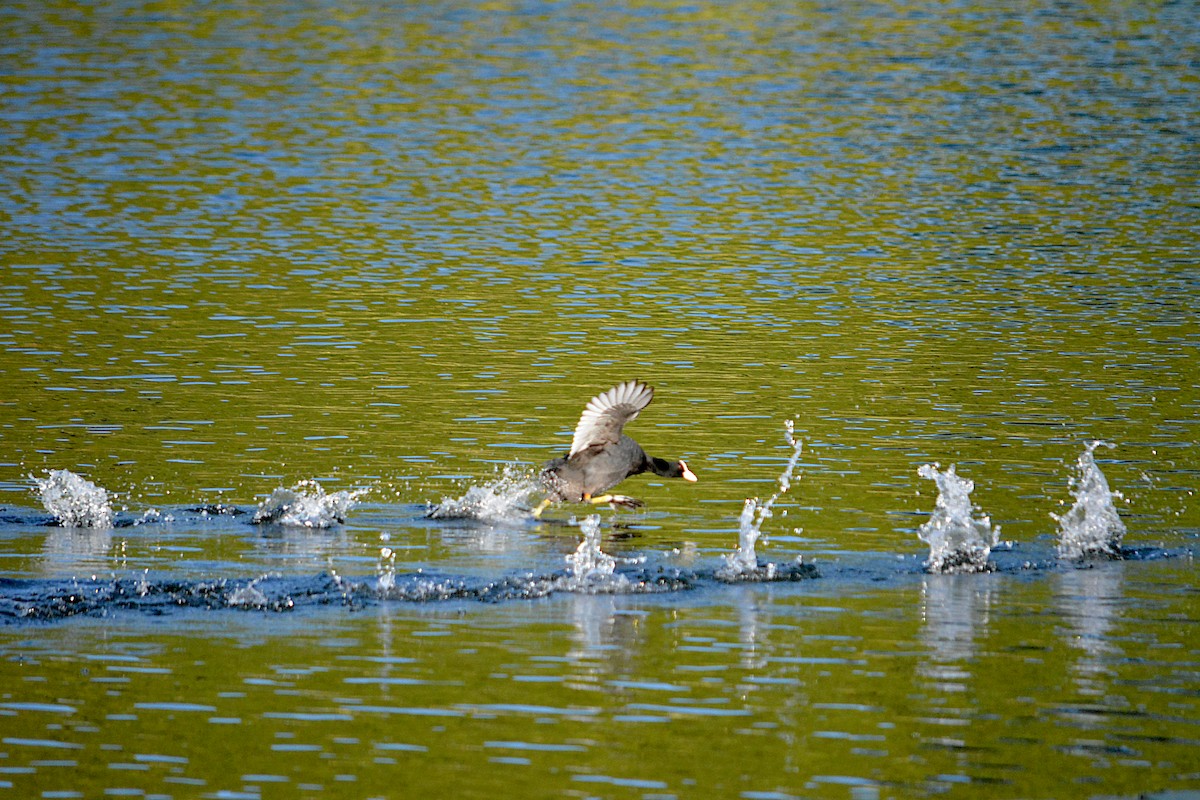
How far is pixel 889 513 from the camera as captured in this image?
1662 cm

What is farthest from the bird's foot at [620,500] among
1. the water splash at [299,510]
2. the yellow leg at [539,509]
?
the water splash at [299,510]

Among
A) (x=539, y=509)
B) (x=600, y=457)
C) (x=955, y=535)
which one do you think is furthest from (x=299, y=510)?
(x=955, y=535)

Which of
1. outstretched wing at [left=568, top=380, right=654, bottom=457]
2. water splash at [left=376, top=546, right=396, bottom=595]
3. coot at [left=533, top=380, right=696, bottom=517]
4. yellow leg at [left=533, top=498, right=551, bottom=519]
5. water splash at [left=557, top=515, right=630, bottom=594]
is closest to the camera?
water splash at [left=376, top=546, right=396, bottom=595]

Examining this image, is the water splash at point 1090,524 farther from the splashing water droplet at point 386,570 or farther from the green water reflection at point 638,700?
the splashing water droplet at point 386,570

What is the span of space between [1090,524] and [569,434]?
6.04 metres

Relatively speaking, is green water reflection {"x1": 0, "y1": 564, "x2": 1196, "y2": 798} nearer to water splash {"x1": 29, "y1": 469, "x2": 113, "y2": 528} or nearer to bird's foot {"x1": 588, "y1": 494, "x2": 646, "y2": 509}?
bird's foot {"x1": 588, "y1": 494, "x2": 646, "y2": 509}

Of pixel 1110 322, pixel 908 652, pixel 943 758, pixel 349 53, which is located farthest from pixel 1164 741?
pixel 349 53

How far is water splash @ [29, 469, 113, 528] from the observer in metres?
16.1

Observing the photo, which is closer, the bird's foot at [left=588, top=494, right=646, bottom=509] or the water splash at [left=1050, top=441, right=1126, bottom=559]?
the water splash at [left=1050, top=441, right=1126, bottom=559]

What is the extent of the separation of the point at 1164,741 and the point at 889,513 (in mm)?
5847

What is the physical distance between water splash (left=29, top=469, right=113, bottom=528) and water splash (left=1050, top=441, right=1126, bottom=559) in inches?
310

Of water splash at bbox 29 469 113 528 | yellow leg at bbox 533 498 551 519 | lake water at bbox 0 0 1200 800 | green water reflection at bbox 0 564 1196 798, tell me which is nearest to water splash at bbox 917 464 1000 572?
lake water at bbox 0 0 1200 800

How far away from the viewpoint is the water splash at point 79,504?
52.7 ft

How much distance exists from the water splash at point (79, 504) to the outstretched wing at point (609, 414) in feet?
13.2
